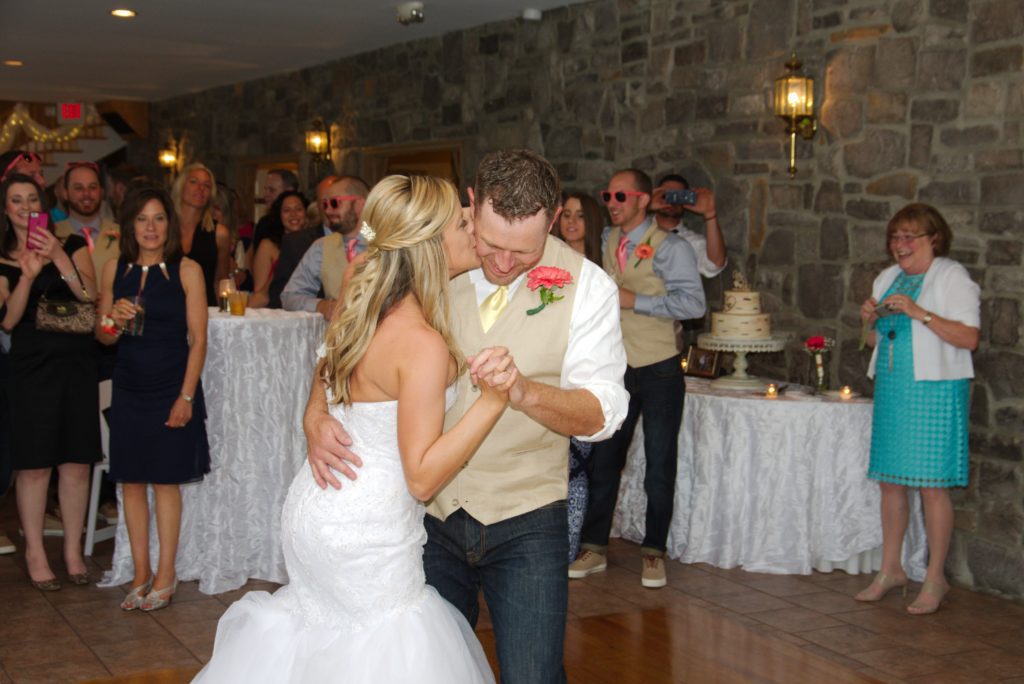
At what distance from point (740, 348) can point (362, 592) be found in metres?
3.24

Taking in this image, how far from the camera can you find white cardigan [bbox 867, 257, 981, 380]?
457cm

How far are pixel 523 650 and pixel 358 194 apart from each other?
3.09 meters

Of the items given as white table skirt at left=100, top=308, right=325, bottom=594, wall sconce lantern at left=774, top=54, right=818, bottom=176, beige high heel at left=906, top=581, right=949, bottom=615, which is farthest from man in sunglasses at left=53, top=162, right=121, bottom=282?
beige high heel at left=906, top=581, right=949, bottom=615

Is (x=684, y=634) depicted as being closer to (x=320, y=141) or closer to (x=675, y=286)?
(x=675, y=286)

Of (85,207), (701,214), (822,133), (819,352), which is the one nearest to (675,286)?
(819,352)

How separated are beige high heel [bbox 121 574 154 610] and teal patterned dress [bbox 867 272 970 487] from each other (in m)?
2.94

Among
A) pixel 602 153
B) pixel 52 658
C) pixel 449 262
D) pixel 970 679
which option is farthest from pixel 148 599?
pixel 602 153

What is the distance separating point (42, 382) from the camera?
4660 millimetres

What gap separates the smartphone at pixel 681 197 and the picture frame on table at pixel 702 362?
0.78 metres

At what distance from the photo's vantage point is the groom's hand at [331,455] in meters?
2.42

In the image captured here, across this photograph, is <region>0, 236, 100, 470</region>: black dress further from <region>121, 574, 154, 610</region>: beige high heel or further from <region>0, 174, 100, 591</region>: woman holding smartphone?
<region>121, 574, 154, 610</region>: beige high heel

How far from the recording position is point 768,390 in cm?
522

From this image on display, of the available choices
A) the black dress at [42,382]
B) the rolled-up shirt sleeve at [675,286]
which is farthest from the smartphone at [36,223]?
the rolled-up shirt sleeve at [675,286]

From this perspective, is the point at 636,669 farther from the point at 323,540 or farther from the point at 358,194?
the point at 358,194
